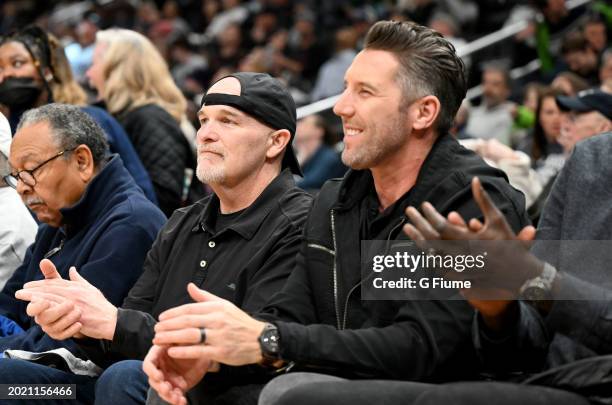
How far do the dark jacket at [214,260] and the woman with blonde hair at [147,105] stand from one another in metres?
1.74

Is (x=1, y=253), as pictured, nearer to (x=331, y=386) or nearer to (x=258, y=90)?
(x=258, y=90)

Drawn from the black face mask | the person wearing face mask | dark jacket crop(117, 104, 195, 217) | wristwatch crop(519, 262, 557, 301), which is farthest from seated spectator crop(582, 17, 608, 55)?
wristwatch crop(519, 262, 557, 301)

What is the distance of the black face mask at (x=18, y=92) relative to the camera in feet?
18.4

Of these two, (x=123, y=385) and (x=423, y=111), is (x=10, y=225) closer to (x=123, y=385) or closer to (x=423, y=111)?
(x=123, y=385)

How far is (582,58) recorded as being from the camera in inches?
367

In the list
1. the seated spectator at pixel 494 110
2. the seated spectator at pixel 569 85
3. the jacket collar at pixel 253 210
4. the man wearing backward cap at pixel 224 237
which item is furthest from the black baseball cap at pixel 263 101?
the seated spectator at pixel 494 110

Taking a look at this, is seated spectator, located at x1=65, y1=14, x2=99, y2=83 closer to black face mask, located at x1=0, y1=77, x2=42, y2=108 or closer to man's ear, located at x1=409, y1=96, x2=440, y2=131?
black face mask, located at x1=0, y1=77, x2=42, y2=108

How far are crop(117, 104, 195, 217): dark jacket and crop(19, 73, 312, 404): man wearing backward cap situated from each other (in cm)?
172

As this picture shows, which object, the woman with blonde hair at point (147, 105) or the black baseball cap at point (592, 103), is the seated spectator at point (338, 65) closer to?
the woman with blonde hair at point (147, 105)

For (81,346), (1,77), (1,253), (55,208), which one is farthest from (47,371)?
(1,77)

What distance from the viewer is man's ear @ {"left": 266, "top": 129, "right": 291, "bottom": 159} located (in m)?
3.65

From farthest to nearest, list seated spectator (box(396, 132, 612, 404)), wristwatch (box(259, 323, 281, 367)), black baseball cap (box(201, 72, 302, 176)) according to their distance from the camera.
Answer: black baseball cap (box(201, 72, 302, 176))
wristwatch (box(259, 323, 281, 367))
seated spectator (box(396, 132, 612, 404))

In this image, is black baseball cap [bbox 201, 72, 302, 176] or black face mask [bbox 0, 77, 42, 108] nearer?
black baseball cap [bbox 201, 72, 302, 176]

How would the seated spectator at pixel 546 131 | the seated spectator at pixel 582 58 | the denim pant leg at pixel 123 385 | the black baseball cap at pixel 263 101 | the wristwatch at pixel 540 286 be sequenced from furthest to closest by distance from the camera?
1. the seated spectator at pixel 582 58
2. the seated spectator at pixel 546 131
3. the black baseball cap at pixel 263 101
4. the denim pant leg at pixel 123 385
5. the wristwatch at pixel 540 286
